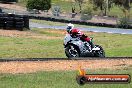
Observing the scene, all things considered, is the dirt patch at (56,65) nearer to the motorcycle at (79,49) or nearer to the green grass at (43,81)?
the motorcycle at (79,49)

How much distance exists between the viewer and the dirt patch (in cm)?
1501

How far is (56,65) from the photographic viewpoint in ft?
53.7

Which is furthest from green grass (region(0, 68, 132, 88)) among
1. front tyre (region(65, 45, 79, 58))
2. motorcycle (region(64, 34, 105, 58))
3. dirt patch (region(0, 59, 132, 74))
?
front tyre (region(65, 45, 79, 58))

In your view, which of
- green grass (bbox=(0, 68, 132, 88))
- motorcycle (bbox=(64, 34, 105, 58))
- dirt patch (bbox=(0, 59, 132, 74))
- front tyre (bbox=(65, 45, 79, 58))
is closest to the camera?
green grass (bbox=(0, 68, 132, 88))

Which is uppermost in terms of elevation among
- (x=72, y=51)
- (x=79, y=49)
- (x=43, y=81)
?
(x=43, y=81)

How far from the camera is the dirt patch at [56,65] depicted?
591 inches

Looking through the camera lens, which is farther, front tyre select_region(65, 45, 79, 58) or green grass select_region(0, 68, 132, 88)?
front tyre select_region(65, 45, 79, 58)

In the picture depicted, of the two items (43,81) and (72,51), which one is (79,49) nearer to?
(72,51)

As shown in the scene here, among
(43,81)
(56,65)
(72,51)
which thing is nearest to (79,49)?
(72,51)

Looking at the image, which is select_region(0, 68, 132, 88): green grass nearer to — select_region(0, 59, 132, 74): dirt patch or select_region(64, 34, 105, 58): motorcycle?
select_region(0, 59, 132, 74): dirt patch

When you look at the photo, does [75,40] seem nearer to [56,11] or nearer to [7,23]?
[7,23]

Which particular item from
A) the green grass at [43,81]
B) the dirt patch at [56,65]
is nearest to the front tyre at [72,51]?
the dirt patch at [56,65]

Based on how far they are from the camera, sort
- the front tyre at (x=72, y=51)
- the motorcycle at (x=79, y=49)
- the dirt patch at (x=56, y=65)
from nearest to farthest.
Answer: the dirt patch at (x=56, y=65) → the motorcycle at (x=79, y=49) → the front tyre at (x=72, y=51)

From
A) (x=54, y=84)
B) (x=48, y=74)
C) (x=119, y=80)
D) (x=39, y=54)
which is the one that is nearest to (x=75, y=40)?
(x=39, y=54)
